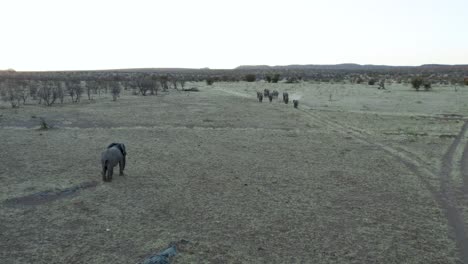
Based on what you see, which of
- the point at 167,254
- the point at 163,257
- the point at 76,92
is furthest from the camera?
the point at 76,92

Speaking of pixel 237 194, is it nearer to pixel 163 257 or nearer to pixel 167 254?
pixel 167 254

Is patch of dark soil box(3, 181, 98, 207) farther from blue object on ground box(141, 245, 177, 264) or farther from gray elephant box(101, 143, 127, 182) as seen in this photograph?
blue object on ground box(141, 245, 177, 264)

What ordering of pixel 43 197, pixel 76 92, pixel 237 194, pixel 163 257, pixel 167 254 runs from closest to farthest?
pixel 163 257 → pixel 167 254 → pixel 43 197 → pixel 237 194 → pixel 76 92

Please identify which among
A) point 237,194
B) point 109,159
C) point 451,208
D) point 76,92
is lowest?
point 451,208

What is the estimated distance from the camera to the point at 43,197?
11062mm

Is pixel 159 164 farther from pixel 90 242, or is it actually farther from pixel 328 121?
pixel 328 121

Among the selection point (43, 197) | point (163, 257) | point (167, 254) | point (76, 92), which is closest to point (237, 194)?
point (167, 254)

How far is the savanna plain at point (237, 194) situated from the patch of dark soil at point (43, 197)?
5cm

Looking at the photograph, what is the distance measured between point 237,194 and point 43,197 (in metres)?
4.91

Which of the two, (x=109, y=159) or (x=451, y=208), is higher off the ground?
(x=109, y=159)

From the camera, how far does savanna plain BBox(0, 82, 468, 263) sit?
8.32 meters

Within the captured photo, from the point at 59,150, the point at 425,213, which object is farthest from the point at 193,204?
the point at 59,150

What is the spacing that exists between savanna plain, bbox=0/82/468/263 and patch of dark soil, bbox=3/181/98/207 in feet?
0.16

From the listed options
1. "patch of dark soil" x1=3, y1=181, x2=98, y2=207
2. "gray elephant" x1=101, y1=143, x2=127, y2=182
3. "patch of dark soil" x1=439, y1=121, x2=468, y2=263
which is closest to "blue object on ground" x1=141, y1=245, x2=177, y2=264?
"patch of dark soil" x1=3, y1=181, x2=98, y2=207
